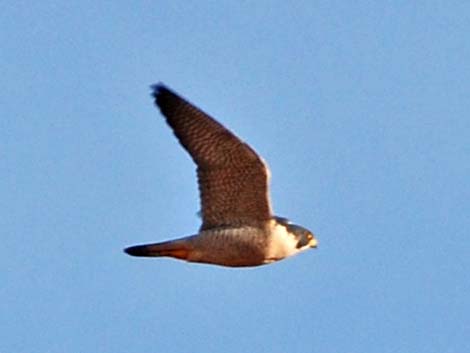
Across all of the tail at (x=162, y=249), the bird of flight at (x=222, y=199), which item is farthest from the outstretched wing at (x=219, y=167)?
the tail at (x=162, y=249)

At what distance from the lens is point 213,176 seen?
49.4 ft

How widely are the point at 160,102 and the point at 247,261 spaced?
1.97 m

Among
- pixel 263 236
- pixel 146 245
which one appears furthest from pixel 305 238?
pixel 146 245

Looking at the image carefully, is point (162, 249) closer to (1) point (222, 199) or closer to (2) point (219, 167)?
(1) point (222, 199)

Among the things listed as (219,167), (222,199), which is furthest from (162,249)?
(219,167)

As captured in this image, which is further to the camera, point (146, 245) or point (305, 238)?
point (305, 238)

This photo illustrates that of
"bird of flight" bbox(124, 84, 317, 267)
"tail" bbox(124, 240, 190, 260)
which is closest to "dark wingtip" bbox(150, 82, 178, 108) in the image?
"bird of flight" bbox(124, 84, 317, 267)

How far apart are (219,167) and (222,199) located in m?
0.38

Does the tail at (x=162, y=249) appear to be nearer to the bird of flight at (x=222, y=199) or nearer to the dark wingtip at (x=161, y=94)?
the bird of flight at (x=222, y=199)

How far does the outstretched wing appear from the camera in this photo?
14.7m

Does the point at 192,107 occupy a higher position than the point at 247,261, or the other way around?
the point at 192,107

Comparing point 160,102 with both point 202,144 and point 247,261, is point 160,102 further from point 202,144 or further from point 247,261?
point 247,261

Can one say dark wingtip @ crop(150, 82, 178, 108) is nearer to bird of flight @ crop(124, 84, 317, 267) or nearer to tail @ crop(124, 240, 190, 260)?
bird of flight @ crop(124, 84, 317, 267)

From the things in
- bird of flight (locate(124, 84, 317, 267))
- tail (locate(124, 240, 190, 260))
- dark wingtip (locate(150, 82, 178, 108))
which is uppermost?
dark wingtip (locate(150, 82, 178, 108))
